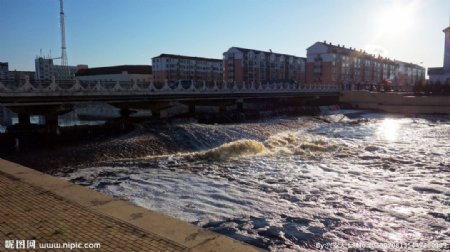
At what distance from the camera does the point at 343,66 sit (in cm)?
9194

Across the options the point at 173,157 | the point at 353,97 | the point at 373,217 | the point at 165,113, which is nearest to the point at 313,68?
the point at 353,97

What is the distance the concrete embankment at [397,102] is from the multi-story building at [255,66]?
3335 centimetres

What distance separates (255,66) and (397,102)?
4878cm

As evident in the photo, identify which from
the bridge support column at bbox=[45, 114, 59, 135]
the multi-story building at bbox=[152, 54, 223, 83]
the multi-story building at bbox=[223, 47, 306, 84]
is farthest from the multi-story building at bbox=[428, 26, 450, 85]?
the bridge support column at bbox=[45, 114, 59, 135]

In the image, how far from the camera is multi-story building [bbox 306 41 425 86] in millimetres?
87500

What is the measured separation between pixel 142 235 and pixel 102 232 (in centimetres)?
64

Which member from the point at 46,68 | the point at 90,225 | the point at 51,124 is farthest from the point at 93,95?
the point at 46,68

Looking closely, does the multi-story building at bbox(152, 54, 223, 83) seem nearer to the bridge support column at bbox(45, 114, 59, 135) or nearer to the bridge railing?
the bridge railing

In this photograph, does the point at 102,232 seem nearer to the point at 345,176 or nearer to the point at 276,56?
the point at 345,176

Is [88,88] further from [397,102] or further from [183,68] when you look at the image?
[183,68]

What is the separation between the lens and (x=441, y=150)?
19234 mm

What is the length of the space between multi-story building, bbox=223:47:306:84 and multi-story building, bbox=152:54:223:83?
6.46 m

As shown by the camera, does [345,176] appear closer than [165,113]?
Yes

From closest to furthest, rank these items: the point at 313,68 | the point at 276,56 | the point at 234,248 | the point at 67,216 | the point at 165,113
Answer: the point at 234,248 < the point at 67,216 < the point at 165,113 < the point at 313,68 < the point at 276,56
